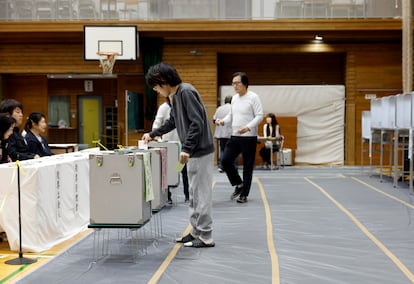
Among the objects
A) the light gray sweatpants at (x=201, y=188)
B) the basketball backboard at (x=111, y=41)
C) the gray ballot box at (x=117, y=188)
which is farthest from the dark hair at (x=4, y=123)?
the basketball backboard at (x=111, y=41)

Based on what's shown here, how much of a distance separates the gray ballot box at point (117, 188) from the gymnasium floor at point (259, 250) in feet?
1.21

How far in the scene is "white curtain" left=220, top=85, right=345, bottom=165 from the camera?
1579 centimetres

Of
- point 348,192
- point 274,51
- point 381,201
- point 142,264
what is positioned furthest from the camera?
point 274,51

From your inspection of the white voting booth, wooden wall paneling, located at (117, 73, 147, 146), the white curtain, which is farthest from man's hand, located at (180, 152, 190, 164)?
wooden wall paneling, located at (117, 73, 147, 146)

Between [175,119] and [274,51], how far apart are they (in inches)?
441

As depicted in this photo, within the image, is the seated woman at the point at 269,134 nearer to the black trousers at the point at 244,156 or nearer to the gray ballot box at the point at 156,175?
the black trousers at the point at 244,156

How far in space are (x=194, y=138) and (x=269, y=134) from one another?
31.3ft

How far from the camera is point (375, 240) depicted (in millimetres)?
5520

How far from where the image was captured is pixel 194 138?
502 cm

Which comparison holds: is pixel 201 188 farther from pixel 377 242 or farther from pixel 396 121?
pixel 396 121

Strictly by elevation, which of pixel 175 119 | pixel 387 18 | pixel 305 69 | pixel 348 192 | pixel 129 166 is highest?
pixel 387 18

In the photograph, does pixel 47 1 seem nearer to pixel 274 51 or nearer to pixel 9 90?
pixel 9 90

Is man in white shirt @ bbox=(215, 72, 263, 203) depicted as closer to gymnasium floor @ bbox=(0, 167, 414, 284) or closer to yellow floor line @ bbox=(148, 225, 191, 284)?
gymnasium floor @ bbox=(0, 167, 414, 284)

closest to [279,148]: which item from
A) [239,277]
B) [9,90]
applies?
[9,90]
